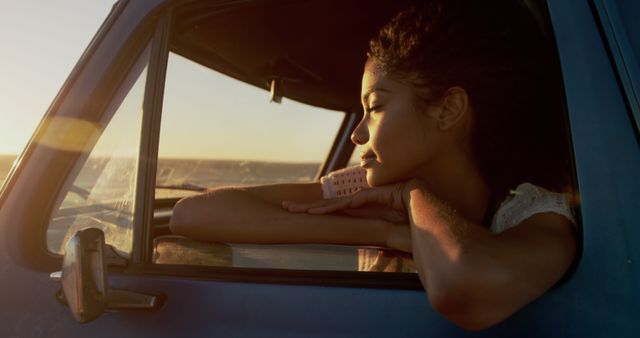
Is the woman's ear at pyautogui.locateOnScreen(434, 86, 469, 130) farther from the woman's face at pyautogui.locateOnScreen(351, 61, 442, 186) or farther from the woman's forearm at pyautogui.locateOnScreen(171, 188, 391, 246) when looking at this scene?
the woman's forearm at pyautogui.locateOnScreen(171, 188, 391, 246)

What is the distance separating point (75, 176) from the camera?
1.64m

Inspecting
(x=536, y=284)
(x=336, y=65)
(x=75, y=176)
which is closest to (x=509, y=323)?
(x=536, y=284)

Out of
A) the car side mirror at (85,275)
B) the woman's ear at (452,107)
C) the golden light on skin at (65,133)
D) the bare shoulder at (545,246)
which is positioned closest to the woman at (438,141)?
the woman's ear at (452,107)

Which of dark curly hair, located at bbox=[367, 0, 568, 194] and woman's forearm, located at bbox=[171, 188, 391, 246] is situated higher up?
dark curly hair, located at bbox=[367, 0, 568, 194]

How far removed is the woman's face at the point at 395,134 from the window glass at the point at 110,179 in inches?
25.0

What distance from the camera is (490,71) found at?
1733 millimetres

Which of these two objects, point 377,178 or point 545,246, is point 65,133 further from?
point 545,246

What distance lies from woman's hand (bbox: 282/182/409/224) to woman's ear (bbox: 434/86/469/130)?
220 millimetres

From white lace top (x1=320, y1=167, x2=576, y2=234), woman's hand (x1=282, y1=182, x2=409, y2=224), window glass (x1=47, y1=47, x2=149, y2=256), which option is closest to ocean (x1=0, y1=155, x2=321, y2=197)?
window glass (x1=47, y1=47, x2=149, y2=256)

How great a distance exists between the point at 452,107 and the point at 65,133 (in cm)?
105

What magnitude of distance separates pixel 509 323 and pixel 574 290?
0.48 ft

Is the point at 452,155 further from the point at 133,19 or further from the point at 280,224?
the point at 133,19

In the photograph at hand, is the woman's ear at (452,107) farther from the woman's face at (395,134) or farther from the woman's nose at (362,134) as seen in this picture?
the woman's nose at (362,134)

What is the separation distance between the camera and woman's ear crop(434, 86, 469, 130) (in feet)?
5.65
